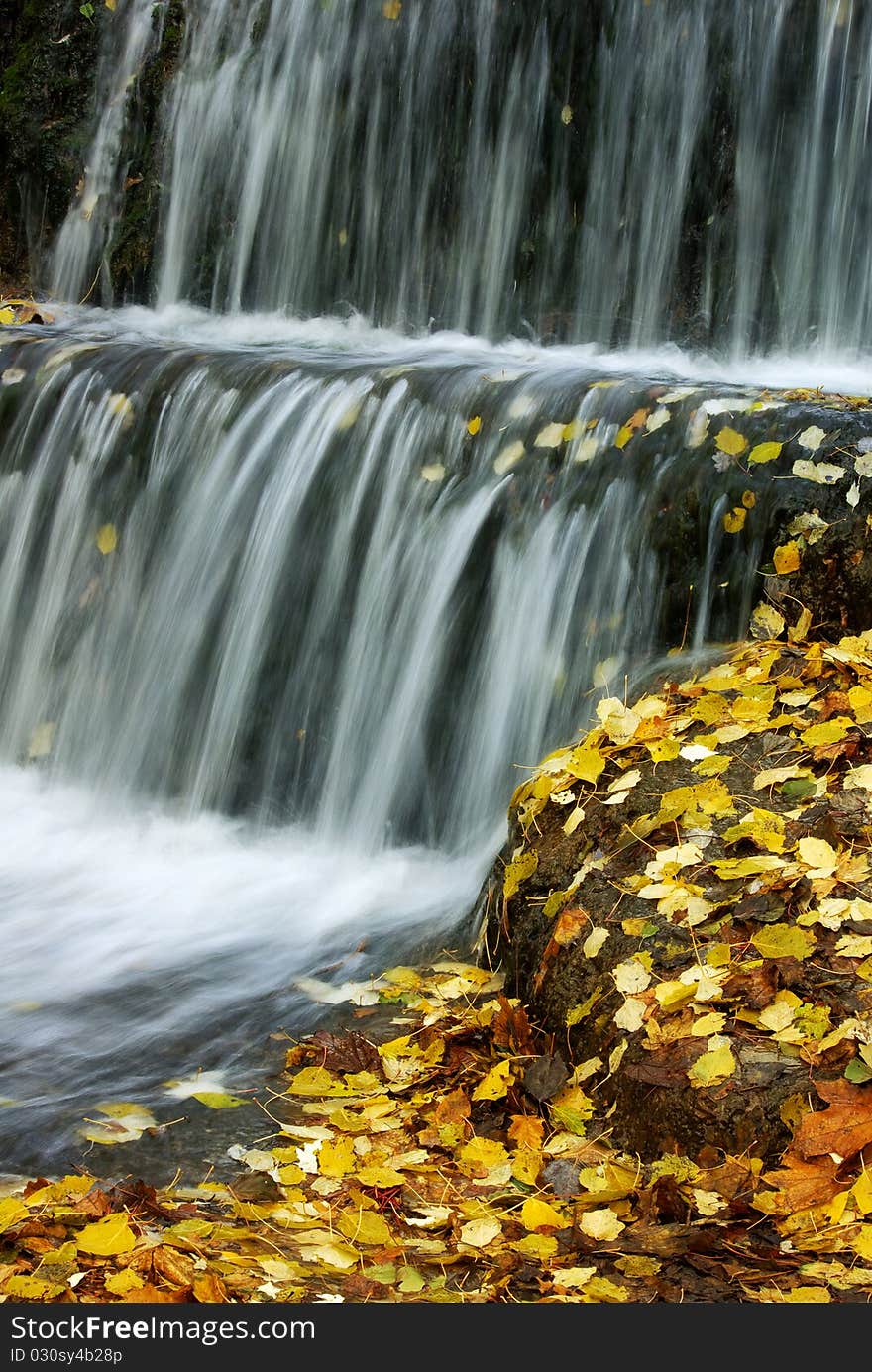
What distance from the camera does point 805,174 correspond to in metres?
6.72

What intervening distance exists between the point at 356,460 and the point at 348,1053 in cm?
251

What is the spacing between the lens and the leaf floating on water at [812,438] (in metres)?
4.48

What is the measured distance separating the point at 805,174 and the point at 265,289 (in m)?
2.80

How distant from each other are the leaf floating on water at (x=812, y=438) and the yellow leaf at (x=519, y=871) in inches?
60.2

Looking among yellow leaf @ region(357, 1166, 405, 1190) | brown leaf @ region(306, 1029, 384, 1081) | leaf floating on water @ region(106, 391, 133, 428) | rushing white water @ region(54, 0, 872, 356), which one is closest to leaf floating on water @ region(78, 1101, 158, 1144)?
brown leaf @ region(306, 1029, 384, 1081)

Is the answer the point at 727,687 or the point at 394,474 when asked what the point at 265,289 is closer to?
the point at 394,474

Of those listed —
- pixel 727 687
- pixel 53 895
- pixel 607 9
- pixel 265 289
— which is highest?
pixel 607 9

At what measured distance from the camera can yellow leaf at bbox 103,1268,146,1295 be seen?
2.56 metres

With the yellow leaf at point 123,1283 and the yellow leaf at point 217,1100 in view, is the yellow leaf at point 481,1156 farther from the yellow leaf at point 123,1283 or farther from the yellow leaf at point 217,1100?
the yellow leaf at point 123,1283

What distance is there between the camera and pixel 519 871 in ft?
12.6

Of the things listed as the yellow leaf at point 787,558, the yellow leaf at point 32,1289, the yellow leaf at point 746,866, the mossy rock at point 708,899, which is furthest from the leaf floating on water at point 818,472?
the yellow leaf at point 32,1289

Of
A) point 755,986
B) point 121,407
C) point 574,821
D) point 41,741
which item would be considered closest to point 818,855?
point 755,986

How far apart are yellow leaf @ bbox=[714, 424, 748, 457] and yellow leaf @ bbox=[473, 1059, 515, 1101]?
6.89 feet

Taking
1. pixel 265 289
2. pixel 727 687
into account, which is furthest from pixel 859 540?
pixel 265 289
